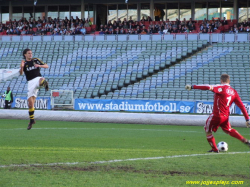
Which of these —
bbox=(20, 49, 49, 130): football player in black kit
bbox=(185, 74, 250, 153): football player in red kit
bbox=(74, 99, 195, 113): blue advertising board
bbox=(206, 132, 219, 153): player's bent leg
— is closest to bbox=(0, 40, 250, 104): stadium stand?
bbox=(74, 99, 195, 113): blue advertising board

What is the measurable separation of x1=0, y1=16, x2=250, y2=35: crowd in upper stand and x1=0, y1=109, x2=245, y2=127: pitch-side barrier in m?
16.5

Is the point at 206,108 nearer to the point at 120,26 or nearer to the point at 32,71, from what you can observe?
the point at 32,71

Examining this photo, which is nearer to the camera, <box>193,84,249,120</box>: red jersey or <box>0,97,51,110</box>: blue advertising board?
<box>193,84,249,120</box>: red jersey

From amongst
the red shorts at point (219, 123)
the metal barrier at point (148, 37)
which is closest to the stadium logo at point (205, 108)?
the metal barrier at point (148, 37)

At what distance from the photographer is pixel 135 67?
35.1 metres

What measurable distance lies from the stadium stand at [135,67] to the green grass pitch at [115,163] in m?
17.2

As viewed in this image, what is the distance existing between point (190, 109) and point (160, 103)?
5.77 feet

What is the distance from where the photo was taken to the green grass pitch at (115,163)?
770 centimetres

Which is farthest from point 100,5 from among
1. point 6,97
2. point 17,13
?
point 6,97

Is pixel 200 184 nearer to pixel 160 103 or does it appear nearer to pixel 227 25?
pixel 160 103

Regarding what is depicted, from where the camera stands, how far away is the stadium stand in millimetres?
32000

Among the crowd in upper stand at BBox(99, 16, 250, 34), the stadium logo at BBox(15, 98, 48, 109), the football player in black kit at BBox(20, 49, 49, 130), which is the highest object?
the crowd in upper stand at BBox(99, 16, 250, 34)

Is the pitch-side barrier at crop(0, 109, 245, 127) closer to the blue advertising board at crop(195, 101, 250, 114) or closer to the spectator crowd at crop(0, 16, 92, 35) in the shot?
the blue advertising board at crop(195, 101, 250, 114)

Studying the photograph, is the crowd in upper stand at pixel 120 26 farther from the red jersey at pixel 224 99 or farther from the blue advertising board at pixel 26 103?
the red jersey at pixel 224 99
